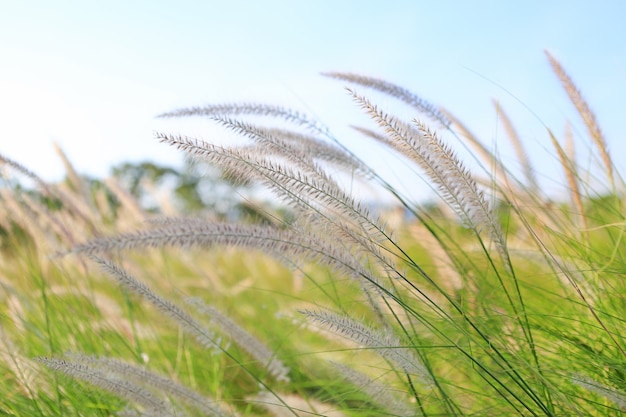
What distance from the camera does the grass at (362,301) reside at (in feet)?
3.77

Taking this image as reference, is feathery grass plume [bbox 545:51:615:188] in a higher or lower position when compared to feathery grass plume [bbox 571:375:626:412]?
higher

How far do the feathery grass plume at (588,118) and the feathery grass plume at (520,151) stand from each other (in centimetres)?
21

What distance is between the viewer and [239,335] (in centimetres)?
161

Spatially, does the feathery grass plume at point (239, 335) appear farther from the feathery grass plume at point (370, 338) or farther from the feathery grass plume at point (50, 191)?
the feathery grass plume at point (50, 191)

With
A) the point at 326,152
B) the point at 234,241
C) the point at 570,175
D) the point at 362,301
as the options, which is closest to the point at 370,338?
the point at 234,241

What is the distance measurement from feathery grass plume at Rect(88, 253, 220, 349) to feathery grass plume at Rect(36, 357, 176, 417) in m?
0.16

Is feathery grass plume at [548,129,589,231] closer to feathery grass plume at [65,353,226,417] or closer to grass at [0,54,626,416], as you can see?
grass at [0,54,626,416]

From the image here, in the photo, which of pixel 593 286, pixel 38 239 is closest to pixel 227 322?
pixel 593 286

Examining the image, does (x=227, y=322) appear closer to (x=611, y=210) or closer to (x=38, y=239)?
(x=611, y=210)

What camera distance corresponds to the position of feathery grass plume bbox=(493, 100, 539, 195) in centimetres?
211

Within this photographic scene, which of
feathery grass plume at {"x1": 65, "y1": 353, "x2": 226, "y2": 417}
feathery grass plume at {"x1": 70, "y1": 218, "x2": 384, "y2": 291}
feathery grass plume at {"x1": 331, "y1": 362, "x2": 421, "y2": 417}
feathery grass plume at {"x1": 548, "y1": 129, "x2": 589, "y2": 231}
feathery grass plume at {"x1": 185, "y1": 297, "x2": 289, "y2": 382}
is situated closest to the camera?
feathery grass plume at {"x1": 70, "y1": 218, "x2": 384, "y2": 291}

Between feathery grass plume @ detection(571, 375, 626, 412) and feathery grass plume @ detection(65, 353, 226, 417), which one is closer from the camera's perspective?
feathery grass plume @ detection(571, 375, 626, 412)

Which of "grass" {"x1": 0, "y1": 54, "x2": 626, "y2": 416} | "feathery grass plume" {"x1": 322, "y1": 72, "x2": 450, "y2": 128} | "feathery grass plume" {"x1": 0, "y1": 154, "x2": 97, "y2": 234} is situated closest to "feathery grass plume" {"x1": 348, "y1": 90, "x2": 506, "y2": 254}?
"grass" {"x1": 0, "y1": 54, "x2": 626, "y2": 416}

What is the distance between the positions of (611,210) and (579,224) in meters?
0.20
